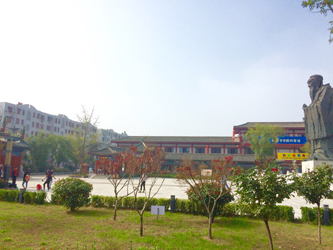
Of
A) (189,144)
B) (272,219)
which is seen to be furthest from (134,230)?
(189,144)

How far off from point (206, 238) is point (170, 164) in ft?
117

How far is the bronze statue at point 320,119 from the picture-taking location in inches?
812

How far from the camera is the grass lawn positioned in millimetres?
5523

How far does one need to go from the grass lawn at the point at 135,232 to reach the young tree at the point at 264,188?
4.43 feet

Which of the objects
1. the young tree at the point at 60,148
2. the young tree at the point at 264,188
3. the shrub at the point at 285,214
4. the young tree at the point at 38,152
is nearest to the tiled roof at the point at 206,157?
the young tree at the point at 60,148

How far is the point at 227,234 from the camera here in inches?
256

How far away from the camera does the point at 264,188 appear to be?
4883 millimetres

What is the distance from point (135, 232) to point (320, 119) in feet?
68.5

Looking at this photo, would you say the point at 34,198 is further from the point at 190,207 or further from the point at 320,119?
the point at 320,119

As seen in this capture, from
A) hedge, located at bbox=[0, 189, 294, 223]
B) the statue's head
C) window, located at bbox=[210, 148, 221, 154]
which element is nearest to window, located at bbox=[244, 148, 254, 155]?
window, located at bbox=[210, 148, 221, 154]

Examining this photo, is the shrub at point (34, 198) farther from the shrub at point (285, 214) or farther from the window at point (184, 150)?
the window at point (184, 150)

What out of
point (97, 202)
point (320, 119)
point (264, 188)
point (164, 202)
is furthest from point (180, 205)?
point (320, 119)

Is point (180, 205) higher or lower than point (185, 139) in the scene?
lower

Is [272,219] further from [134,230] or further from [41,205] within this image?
[41,205]
